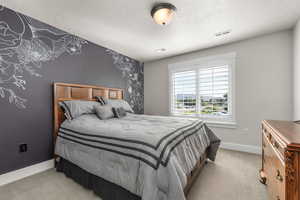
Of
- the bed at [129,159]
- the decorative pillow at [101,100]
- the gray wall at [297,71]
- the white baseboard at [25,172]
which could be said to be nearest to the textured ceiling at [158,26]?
the gray wall at [297,71]

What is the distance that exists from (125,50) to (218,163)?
3.30 meters

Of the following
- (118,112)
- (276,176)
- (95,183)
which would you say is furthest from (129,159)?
(118,112)

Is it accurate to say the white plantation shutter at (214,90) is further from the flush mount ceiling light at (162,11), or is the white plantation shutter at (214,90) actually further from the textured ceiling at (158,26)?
the flush mount ceiling light at (162,11)

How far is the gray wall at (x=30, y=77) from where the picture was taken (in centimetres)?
179

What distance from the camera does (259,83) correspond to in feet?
8.71

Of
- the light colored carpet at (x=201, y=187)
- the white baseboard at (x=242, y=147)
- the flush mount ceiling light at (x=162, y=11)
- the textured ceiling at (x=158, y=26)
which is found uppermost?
the textured ceiling at (x=158, y=26)

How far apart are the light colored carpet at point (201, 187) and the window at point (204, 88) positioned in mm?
1379

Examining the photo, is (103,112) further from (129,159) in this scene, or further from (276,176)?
(276,176)

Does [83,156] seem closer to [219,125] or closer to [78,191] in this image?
[78,191]

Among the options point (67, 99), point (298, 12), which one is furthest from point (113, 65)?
point (298, 12)

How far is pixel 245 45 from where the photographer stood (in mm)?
2781

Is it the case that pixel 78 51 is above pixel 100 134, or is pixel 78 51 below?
above

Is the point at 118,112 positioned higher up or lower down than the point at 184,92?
lower down

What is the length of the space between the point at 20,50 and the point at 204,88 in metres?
3.70
